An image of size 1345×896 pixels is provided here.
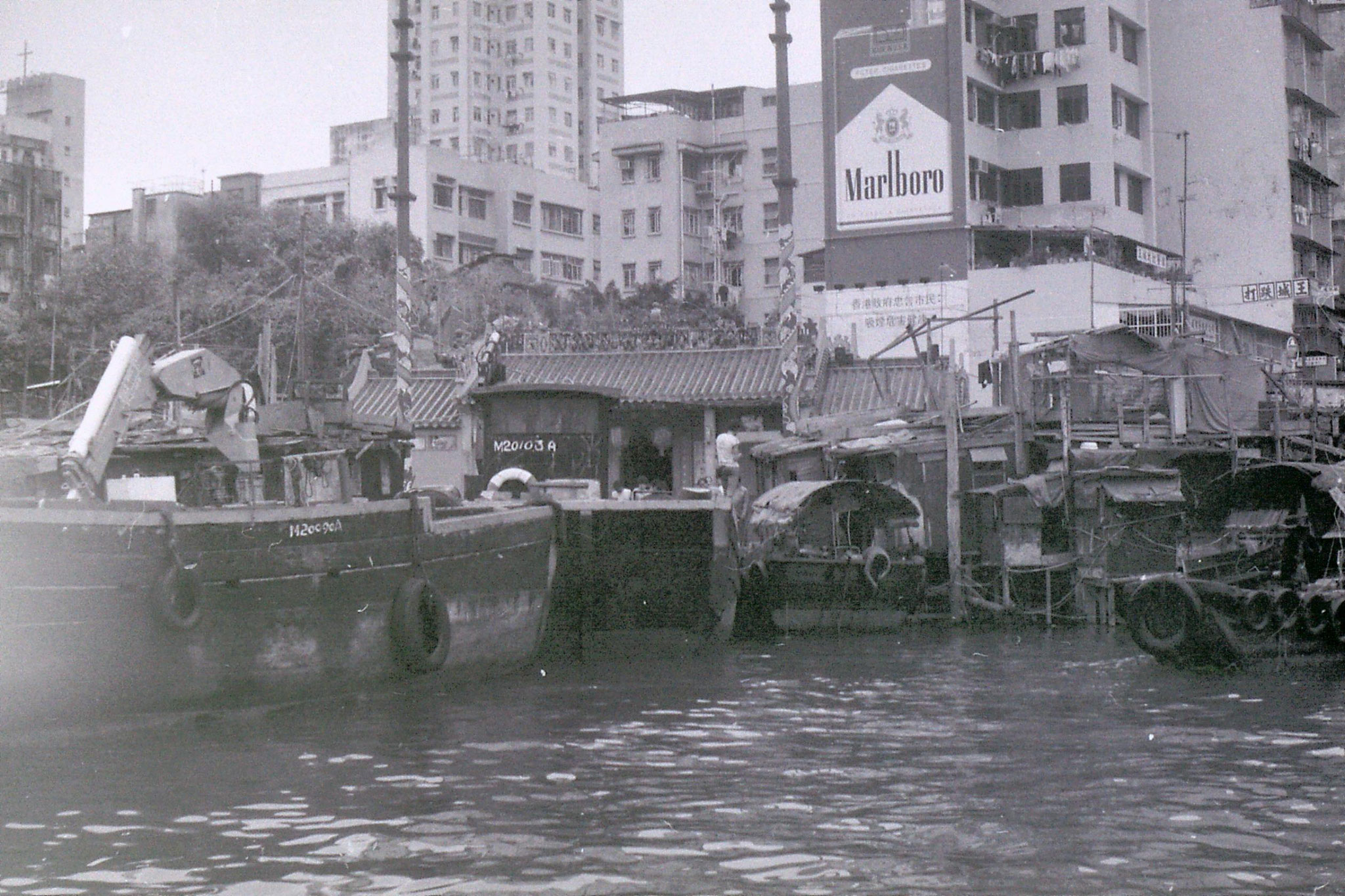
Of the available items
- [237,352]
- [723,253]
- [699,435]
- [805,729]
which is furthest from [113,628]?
[723,253]

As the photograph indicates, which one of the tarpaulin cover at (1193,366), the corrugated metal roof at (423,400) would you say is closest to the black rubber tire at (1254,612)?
the tarpaulin cover at (1193,366)

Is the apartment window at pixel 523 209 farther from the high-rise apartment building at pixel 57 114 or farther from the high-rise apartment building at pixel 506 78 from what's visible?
the high-rise apartment building at pixel 506 78

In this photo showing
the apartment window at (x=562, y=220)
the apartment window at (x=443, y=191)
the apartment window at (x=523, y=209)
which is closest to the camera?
the apartment window at (x=443, y=191)

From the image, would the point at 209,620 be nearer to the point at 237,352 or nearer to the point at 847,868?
the point at 847,868

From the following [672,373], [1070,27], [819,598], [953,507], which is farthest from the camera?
[1070,27]

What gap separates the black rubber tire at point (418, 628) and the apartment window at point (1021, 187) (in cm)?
3658

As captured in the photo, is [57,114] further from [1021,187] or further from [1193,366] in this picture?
[1193,366]

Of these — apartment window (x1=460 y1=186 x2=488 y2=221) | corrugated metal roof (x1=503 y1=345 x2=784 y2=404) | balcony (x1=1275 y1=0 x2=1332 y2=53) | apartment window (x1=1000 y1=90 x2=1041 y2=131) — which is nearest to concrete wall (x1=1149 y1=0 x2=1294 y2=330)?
balcony (x1=1275 y1=0 x2=1332 y2=53)

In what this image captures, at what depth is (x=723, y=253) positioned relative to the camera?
208 feet

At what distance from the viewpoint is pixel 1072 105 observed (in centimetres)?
4847

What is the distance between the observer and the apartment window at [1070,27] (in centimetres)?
4819

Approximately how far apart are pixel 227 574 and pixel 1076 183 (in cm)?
3929

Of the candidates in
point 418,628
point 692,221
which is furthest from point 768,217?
point 418,628

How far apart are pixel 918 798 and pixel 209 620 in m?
6.71
